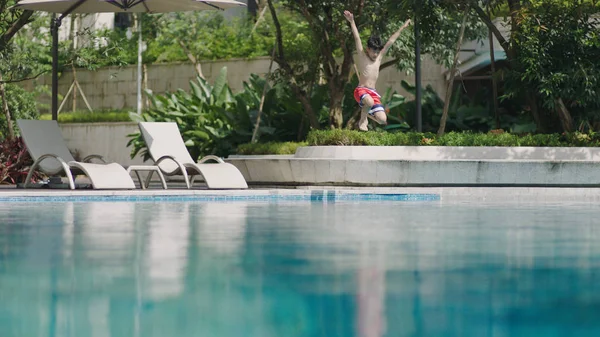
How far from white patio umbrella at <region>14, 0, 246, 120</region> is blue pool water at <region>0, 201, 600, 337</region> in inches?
272

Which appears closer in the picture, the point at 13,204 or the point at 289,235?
the point at 289,235

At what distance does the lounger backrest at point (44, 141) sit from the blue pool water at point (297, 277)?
5236 mm

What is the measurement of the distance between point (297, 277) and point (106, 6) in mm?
12824

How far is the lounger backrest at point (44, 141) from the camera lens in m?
15.7

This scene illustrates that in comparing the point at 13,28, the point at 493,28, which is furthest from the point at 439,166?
the point at 13,28

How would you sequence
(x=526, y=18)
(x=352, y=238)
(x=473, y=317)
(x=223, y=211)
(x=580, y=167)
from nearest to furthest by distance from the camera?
(x=473, y=317)
(x=352, y=238)
(x=223, y=211)
(x=580, y=167)
(x=526, y=18)

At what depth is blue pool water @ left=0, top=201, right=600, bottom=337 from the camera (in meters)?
4.52

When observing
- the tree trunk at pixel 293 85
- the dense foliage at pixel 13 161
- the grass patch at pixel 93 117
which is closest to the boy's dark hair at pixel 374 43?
the tree trunk at pixel 293 85

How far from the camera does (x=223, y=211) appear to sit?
12.2m

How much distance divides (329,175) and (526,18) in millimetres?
4349

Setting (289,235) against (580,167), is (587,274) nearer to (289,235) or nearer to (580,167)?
(289,235)

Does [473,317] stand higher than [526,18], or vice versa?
[526,18]

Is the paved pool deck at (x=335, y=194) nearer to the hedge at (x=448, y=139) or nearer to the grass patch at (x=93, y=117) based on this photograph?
the hedge at (x=448, y=139)

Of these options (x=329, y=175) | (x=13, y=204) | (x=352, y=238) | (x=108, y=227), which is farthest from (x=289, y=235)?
(x=329, y=175)
